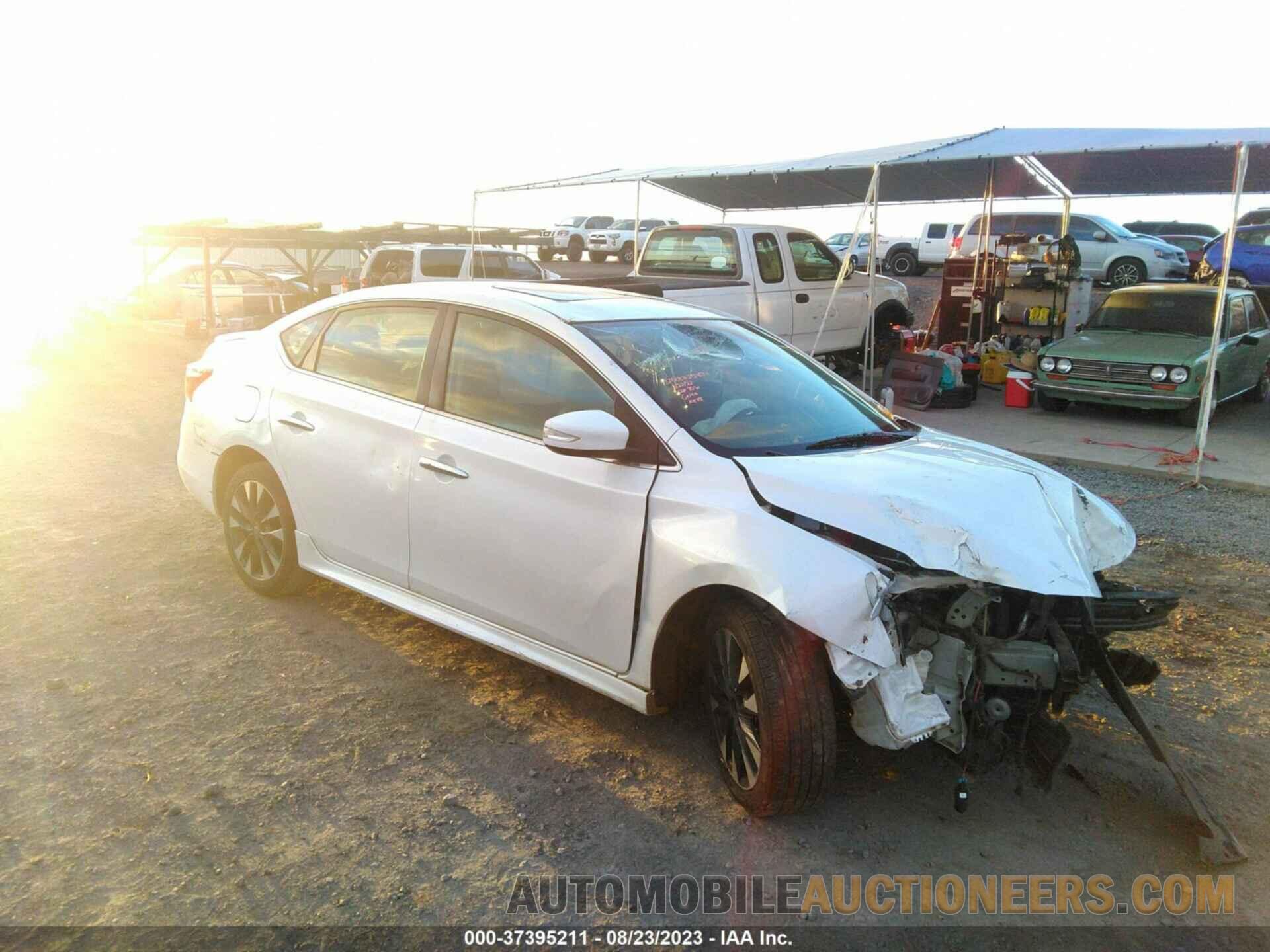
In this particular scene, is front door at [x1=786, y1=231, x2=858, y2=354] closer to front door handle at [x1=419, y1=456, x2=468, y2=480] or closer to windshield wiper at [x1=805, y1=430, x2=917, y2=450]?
windshield wiper at [x1=805, y1=430, x2=917, y2=450]

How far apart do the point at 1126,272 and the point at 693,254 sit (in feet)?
49.0

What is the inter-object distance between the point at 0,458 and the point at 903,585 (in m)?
7.73

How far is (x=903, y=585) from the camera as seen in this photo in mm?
3000

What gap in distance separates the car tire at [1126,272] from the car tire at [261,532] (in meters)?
21.7

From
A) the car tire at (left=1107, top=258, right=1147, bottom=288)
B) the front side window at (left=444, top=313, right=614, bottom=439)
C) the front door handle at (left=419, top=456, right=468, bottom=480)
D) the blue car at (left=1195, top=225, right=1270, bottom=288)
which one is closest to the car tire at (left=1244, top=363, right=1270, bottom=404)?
the blue car at (left=1195, top=225, right=1270, bottom=288)

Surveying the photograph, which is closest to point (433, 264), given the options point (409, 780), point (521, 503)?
point (521, 503)

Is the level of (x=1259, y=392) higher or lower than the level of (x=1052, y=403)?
higher

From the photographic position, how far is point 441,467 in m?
3.87

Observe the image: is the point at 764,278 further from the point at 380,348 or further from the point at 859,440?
the point at 859,440

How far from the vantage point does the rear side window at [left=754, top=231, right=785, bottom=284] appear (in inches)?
451

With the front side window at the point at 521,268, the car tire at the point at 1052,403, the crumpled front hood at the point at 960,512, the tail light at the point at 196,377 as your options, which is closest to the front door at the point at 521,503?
the crumpled front hood at the point at 960,512

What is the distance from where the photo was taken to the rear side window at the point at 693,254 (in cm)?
1143

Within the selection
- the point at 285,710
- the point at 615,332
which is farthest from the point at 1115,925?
the point at 285,710

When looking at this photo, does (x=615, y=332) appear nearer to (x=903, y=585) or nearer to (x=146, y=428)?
(x=903, y=585)
